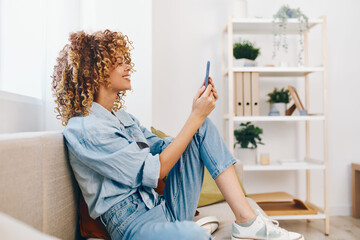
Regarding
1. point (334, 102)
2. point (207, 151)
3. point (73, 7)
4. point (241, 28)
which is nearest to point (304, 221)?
point (334, 102)

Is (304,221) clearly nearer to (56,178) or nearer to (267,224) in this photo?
(267,224)

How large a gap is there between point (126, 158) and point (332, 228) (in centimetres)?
196

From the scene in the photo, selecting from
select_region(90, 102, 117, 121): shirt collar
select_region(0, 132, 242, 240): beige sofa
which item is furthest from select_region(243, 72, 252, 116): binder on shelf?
select_region(0, 132, 242, 240): beige sofa

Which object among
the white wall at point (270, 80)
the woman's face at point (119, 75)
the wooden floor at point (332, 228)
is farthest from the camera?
the white wall at point (270, 80)

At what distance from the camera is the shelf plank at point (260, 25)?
2.40m

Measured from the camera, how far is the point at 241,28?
2.56 metres

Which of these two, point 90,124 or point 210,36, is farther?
point 210,36

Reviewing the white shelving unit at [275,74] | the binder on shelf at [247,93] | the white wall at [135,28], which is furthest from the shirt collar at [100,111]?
the binder on shelf at [247,93]

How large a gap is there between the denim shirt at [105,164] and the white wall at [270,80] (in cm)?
160

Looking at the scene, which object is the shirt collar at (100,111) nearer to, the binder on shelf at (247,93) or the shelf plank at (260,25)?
the binder on shelf at (247,93)

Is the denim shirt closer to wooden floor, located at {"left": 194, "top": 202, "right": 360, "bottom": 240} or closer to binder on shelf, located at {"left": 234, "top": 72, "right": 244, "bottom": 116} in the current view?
wooden floor, located at {"left": 194, "top": 202, "right": 360, "bottom": 240}

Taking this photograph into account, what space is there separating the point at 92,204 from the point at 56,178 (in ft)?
0.53

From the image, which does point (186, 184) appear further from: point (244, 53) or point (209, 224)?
point (244, 53)

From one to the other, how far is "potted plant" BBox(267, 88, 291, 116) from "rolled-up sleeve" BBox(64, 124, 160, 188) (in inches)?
61.9
